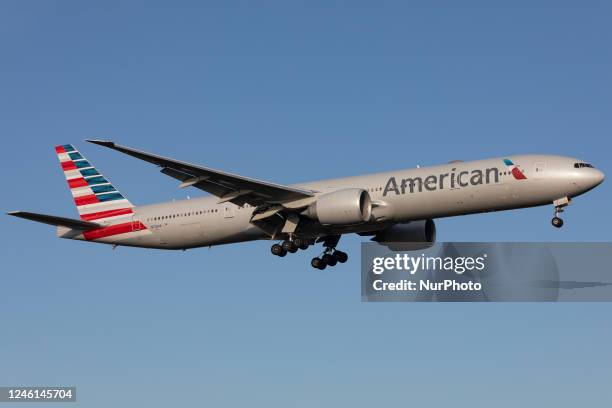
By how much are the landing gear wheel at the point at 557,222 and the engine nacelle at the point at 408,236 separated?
323 inches

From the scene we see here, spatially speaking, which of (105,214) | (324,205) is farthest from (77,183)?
(324,205)

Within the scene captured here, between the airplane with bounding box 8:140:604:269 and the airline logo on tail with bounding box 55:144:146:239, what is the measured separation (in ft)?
0.21

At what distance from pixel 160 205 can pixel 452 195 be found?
1486cm

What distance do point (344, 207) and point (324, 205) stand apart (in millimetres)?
1032

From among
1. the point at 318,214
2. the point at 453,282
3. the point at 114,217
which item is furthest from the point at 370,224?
the point at 114,217

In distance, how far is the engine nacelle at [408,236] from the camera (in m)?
50.0

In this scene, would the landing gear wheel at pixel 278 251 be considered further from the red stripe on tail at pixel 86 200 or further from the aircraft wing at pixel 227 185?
the red stripe on tail at pixel 86 200

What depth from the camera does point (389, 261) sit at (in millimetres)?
49594

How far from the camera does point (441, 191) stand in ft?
143

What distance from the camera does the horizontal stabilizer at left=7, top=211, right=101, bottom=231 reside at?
46.8 meters

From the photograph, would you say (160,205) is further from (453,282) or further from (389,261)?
(453,282)

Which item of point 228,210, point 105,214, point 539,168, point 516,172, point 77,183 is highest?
point 77,183

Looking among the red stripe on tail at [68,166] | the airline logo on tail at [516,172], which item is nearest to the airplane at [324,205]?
the airline logo on tail at [516,172]

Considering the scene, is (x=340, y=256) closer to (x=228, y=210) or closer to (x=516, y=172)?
(x=228, y=210)
